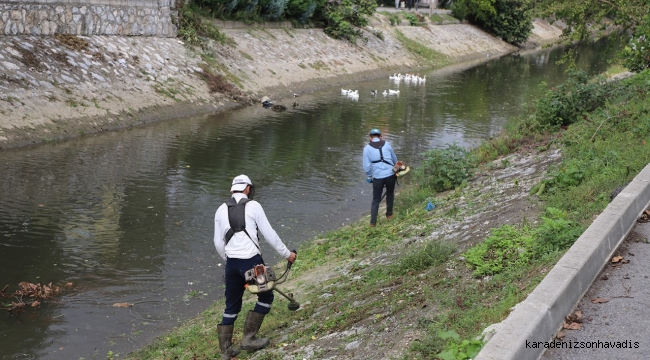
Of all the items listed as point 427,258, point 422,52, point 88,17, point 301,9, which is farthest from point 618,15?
point 422,52

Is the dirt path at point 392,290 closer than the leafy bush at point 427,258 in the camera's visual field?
Yes

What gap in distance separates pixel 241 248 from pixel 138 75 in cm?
2048

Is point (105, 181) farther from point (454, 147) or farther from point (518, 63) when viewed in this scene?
point (518, 63)

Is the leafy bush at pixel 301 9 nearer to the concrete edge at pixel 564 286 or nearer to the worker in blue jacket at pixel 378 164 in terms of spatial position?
the worker in blue jacket at pixel 378 164

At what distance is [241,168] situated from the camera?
68.2 feet

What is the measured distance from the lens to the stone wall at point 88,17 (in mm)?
25266

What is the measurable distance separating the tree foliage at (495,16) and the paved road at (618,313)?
205 feet

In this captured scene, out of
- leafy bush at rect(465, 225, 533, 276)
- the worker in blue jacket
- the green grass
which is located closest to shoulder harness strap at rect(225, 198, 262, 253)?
leafy bush at rect(465, 225, 533, 276)

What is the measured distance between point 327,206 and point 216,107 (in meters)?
13.0

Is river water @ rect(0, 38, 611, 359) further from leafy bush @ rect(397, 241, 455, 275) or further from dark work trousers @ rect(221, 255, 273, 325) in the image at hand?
leafy bush @ rect(397, 241, 455, 275)

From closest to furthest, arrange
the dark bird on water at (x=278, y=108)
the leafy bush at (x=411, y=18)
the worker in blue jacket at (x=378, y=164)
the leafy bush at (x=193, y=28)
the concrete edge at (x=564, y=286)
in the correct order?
the concrete edge at (x=564, y=286) < the worker in blue jacket at (x=378, y=164) < the dark bird on water at (x=278, y=108) < the leafy bush at (x=193, y=28) < the leafy bush at (x=411, y=18)

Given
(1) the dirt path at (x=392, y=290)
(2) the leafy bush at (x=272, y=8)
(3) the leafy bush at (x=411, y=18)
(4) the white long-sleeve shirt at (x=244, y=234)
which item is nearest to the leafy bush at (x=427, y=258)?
(1) the dirt path at (x=392, y=290)

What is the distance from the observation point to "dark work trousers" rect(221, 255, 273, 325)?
8680mm

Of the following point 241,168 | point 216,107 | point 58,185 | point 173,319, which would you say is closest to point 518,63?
point 216,107
